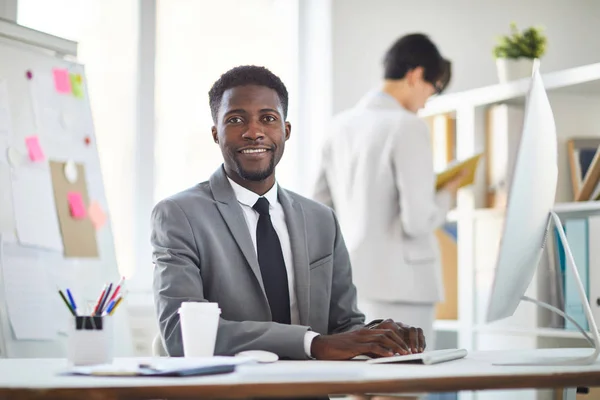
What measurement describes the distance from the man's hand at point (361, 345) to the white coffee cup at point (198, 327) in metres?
0.18

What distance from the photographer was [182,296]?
1523 mm

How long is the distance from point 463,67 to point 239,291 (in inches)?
108

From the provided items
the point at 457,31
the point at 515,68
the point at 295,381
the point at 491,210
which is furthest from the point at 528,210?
the point at 457,31

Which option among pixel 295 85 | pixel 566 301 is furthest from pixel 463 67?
pixel 566 301

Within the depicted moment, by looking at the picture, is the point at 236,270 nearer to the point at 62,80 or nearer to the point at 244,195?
the point at 244,195

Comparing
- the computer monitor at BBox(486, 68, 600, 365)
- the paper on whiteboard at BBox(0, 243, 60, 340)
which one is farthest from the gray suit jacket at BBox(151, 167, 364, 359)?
the paper on whiteboard at BBox(0, 243, 60, 340)

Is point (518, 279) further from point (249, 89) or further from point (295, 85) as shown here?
point (295, 85)

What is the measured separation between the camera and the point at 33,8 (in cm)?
339

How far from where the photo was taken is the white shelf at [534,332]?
9.43 ft

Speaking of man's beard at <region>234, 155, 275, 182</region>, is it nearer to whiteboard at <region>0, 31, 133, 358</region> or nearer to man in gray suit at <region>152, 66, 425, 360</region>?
man in gray suit at <region>152, 66, 425, 360</region>

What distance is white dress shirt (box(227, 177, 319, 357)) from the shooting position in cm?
171

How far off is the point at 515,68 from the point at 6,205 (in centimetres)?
201

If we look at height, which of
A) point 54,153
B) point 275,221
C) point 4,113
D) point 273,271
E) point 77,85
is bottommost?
point 273,271

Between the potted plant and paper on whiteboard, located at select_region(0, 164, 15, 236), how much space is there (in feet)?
6.45
